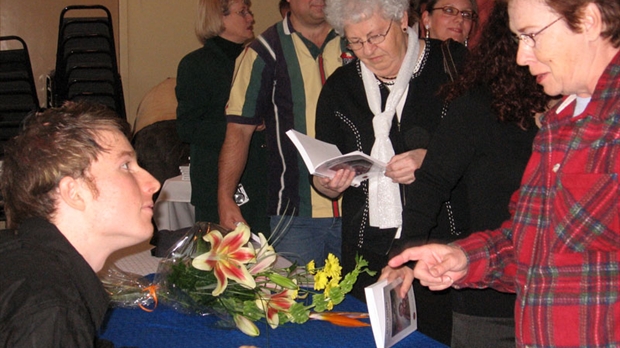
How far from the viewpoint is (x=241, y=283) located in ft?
6.42

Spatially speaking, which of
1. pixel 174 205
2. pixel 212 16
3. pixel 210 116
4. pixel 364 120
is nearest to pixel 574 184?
pixel 364 120

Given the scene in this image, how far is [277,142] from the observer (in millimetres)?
3053

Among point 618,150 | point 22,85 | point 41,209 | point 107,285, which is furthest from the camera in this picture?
point 22,85

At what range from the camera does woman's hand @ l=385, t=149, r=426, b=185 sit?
231 cm

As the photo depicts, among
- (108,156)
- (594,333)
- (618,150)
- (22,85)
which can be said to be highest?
(618,150)

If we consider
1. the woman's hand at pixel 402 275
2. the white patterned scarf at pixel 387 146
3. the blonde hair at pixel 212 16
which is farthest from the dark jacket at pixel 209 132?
the woman's hand at pixel 402 275

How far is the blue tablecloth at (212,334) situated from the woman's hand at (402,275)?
12 centimetres

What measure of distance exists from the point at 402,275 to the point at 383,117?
2.22 ft

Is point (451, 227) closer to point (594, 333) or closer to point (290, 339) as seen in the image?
point (290, 339)

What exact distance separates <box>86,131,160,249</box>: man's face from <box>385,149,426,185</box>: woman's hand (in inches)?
32.7

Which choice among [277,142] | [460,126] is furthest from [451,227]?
[277,142]

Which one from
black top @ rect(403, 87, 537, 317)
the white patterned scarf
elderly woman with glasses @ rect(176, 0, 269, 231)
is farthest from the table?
black top @ rect(403, 87, 537, 317)

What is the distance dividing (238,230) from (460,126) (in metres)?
0.67

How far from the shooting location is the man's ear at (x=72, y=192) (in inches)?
62.5
